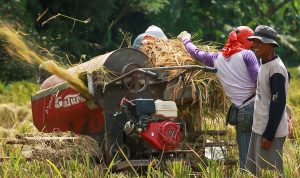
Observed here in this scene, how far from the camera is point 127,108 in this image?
18.2ft

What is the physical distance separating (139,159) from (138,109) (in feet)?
1.69

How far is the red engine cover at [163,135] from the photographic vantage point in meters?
5.45

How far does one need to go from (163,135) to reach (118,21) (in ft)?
36.5

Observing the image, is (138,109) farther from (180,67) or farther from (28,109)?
(28,109)

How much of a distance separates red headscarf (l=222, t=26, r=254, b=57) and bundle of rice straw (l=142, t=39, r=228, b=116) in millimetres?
367

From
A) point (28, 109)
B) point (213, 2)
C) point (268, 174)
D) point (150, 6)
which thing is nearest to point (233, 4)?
point (213, 2)

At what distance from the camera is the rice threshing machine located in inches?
217

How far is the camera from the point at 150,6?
51.6 feet

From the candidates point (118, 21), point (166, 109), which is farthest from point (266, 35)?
point (118, 21)

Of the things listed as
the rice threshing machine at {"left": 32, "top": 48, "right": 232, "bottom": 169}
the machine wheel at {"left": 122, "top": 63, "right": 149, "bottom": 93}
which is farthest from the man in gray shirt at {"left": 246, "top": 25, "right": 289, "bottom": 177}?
the machine wheel at {"left": 122, "top": 63, "right": 149, "bottom": 93}

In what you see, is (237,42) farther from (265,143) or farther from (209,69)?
(265,143)

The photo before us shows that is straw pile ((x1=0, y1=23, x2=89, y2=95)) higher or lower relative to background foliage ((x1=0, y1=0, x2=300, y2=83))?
lower

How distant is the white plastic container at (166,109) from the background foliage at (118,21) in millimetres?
3866

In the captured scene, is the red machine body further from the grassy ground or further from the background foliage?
the background foliage
